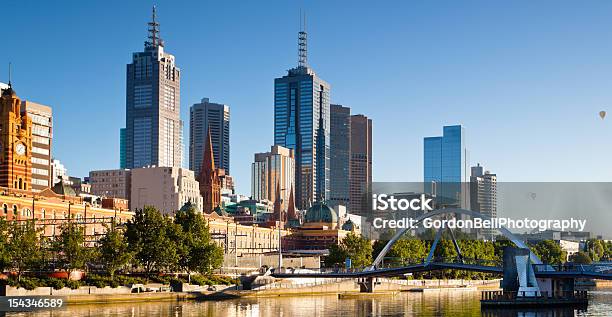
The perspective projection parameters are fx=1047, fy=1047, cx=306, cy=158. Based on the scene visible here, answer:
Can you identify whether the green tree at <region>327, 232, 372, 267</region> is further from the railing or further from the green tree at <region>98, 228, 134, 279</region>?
the railing

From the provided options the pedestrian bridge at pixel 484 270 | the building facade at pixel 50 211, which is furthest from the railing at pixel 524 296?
the building facade at pixel 50 211

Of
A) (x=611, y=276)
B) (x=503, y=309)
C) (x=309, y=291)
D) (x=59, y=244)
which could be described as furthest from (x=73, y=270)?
(x=611, y=276)

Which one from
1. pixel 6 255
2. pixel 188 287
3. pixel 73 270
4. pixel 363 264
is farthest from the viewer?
pixel 363 264

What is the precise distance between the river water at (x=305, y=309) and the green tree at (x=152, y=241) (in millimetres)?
13052

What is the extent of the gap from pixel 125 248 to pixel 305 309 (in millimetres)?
27602

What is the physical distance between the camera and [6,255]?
4688 inches

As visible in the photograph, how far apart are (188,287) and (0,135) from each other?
246ft

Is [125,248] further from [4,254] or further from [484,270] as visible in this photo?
[484,270]

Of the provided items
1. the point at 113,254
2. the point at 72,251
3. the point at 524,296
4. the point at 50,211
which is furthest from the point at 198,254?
the point at 524,296

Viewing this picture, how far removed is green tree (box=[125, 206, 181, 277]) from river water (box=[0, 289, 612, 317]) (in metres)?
13.1

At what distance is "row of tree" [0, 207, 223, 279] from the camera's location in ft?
409

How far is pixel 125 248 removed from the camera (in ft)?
443

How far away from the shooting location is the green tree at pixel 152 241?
142 metres

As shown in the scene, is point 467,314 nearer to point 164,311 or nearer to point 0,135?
point 164,311
